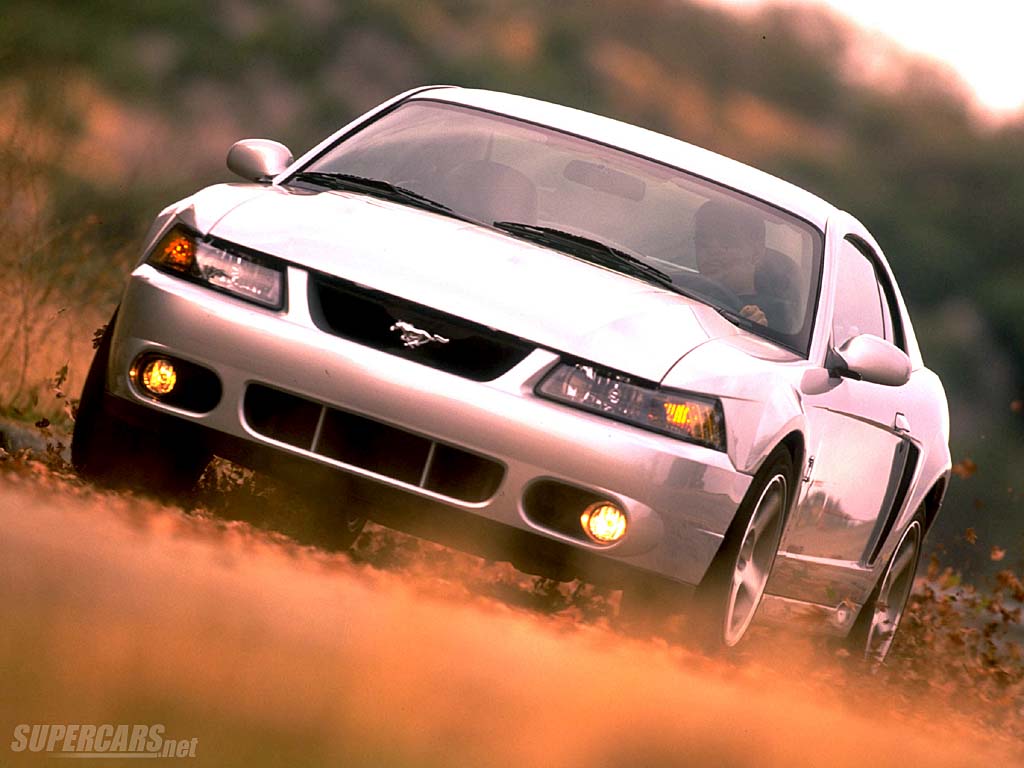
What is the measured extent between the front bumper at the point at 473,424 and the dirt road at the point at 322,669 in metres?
0.33

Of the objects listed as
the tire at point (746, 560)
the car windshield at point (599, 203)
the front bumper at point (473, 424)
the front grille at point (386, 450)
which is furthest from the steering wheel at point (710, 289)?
the front grille at point (386, 450)

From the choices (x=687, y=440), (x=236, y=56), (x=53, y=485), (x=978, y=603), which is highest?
(x=687, y=440)

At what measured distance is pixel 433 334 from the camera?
5.81 metres

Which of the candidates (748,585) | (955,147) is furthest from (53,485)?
(955,147)

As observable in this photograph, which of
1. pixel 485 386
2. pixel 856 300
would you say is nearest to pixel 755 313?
pixel 856 300

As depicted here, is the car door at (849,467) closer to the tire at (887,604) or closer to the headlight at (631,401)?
the tire at (887,604)

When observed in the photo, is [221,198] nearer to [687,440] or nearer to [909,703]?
[687,440]

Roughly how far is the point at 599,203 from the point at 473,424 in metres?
2.00

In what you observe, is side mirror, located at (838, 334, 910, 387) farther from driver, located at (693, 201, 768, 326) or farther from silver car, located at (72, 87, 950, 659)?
driver, located at (693, 201, 768, 326)

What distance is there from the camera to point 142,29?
33375mm

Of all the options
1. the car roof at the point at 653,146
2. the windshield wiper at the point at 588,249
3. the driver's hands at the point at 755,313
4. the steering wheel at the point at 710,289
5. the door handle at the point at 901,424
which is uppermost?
the car roof at the point at 653,146

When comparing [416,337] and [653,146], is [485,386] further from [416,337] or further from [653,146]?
[653,146]

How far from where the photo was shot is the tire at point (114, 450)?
6266mm

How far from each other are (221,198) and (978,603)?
545 centimetres
